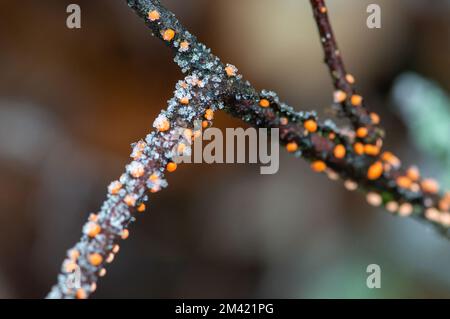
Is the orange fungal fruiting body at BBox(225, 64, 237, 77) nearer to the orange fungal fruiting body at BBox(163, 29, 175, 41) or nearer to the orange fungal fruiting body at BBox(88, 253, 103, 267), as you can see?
the orange fungal fruiting body at BBox(163, 29, 175, 41)

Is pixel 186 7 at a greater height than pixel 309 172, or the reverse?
pixel 186 7


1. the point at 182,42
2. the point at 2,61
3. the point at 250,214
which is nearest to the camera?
the point at 182,42

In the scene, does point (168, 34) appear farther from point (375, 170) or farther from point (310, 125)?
point (375, 170)

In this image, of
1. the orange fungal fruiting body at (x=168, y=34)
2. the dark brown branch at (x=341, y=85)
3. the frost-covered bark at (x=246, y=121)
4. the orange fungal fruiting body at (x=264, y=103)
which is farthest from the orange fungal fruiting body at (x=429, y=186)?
the orange fungal fruiting body at (x=168, y=34)

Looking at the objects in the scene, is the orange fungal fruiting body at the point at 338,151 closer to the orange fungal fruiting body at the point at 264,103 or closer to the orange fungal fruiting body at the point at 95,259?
the orange fungal fruiting body at the point at 264,103

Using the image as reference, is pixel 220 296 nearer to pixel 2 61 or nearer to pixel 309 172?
pixel 309 172

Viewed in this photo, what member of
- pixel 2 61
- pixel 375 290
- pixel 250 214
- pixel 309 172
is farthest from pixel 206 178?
pixel 2 61
